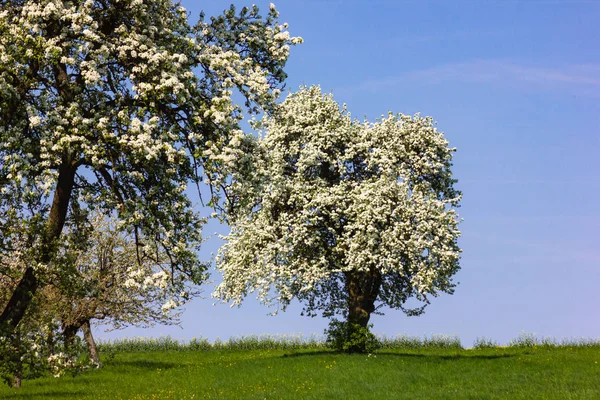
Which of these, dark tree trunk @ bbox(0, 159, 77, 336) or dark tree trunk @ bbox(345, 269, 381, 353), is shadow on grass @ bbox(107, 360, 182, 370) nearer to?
dark tree trunk @ bbox(345, 269, 381, 353)

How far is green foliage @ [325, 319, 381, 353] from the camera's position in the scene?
3471cm

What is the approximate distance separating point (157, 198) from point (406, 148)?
20.4 meters

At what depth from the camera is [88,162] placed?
17.5 meters

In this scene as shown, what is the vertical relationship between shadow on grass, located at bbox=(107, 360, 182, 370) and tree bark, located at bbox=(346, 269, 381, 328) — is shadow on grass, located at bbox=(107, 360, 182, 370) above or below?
below

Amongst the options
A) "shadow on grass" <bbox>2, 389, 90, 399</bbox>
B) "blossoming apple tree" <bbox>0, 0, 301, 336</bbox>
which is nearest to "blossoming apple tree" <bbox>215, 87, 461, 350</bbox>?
"shadow on grass" <bbox>2, 389, 90, 399</bbox>

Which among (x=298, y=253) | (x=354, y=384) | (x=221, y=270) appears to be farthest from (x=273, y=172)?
(x=354, y=384)

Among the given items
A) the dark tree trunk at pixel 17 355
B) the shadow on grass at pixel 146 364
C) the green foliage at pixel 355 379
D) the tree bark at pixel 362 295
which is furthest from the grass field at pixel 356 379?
the dark tree trunk at pixel 17 355

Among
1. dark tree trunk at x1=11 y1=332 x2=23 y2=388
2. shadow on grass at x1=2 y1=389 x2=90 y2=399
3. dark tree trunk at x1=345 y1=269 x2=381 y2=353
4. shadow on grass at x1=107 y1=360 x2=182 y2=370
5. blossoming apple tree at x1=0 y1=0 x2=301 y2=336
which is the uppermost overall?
blossoming apple tree at x1=0 y1=0 x2=301 y2=336

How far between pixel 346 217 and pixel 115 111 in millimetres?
19194

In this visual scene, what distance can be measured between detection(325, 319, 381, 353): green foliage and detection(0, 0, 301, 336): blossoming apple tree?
57.8ft

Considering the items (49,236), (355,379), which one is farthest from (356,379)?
(49,236)

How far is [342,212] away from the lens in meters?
34.4

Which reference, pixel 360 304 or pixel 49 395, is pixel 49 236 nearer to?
pixel 49 395

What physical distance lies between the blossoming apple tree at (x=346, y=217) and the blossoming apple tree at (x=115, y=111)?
13792 millimetres
